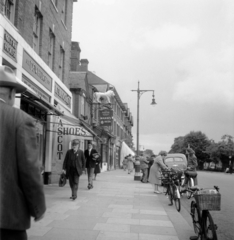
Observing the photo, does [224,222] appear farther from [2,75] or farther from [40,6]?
[40,6]

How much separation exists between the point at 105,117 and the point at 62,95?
11.6 metres

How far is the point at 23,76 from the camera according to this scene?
1052 cm

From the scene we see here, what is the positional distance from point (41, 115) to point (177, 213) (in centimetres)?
722

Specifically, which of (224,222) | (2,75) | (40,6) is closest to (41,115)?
(40,6)

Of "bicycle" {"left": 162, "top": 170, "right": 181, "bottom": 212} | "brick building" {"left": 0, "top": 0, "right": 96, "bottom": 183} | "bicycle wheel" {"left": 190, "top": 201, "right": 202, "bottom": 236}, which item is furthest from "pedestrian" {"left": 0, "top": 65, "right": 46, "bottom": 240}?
"bicycle" {"left": 162, "top": 170, "right": 181, "bottom": 212}

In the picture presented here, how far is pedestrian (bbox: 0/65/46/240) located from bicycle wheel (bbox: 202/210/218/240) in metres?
2.97

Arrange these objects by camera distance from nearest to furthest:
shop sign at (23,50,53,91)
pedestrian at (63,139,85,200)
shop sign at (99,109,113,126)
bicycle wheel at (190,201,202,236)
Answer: bicycle wheel at (190,201,202,236) → pedestrian at (63,139,85,200) → shop sign at (23,50,53,91) → shop sign at (99,109,113,126)

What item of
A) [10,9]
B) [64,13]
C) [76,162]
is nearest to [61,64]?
[64,13]

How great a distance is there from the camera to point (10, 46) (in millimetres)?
9117

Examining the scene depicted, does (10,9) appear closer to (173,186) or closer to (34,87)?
(34,87)

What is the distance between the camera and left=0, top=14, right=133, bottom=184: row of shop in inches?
355

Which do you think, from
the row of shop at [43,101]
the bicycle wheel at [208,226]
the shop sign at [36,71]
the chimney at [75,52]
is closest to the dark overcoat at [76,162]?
the row of shop at [43,101]

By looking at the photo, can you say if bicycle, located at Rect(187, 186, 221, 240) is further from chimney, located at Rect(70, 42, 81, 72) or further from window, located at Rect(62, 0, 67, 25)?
chimney, located at Rect(70, 42, 81, 72)

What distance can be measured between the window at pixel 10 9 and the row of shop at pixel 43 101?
0.67 m
